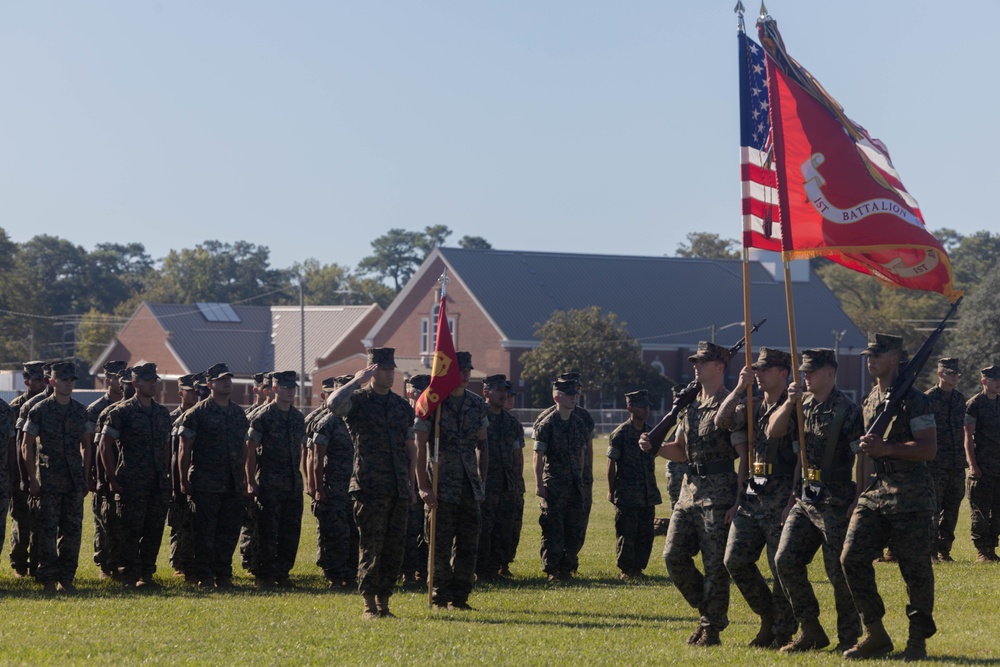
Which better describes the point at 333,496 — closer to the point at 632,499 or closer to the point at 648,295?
the point at 632,499

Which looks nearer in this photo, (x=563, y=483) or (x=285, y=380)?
(x=285, y=380)

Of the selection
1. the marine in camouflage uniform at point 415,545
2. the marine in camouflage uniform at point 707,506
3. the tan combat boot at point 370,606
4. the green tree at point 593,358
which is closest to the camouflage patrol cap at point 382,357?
the tan combat boot at point 370,606

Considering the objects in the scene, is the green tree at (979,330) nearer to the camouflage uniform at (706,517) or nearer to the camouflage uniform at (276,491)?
the camouflage uniform at (276,491)

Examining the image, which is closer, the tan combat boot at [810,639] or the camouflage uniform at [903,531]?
the camouflage uniform at [903,531]

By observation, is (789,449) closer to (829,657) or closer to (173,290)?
(829,657)

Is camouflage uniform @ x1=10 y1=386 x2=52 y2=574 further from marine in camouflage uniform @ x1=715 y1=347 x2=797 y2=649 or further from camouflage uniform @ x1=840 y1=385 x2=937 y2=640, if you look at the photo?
camouflage uniform @ x1=840 y1=385 x2=937 y2=640

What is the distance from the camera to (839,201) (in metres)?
10.8

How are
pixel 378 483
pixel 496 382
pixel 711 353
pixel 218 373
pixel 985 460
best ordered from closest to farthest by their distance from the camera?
pixel 711 353
pixel 378 483
pixel 218 373
pixel 496 382
pixel 985 460

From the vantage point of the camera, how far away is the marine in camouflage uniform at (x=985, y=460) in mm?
16969

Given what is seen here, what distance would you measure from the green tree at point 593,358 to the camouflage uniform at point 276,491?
4778 centimetres

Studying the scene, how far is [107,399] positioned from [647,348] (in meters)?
55.8

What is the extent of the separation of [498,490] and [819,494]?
20.1 feet

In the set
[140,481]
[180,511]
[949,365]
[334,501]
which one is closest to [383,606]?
[334,501]

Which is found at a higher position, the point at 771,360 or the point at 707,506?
the point at 771,360
